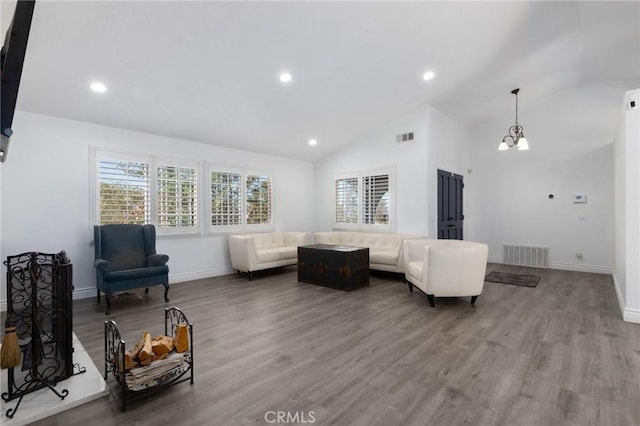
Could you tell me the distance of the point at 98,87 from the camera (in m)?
3.62

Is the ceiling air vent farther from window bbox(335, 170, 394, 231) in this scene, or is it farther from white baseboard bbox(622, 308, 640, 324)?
white baseboard bbox(622, 308, 640, 324)

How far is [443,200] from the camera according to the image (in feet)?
20.4

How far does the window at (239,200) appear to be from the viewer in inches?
227

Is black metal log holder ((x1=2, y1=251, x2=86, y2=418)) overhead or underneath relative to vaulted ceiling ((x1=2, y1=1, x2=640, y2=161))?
underneath

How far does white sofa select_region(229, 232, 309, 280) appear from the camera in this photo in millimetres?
5445

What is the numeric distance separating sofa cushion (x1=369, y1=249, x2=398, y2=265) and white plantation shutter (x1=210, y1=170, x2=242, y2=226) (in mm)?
2689

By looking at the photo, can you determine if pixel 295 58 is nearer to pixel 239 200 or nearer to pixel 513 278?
pixel 239 200

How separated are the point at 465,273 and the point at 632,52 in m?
4.34

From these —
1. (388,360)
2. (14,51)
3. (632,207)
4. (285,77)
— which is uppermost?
(285,77)

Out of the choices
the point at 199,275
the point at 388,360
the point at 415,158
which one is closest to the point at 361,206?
the point at 415,158

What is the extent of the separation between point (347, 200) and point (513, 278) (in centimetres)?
348

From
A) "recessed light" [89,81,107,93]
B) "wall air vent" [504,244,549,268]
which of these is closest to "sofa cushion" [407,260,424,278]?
"wall air vent" [504,244,549,268]

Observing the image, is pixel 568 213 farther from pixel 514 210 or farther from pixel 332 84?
pixel 332 84

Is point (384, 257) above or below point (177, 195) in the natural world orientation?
below
